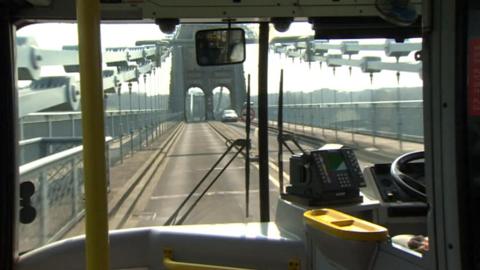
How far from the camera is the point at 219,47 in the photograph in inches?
111

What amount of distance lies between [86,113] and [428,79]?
2.78 ft

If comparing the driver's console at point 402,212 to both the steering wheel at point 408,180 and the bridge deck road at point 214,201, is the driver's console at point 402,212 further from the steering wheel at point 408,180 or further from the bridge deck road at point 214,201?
the bridge deck road at point 214,201

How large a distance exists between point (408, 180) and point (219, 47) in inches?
43.5

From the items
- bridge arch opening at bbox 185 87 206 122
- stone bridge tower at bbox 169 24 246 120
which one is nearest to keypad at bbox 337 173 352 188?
stone bridge tower at bbox 169 24 246 120

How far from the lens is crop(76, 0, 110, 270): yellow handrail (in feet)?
3.72

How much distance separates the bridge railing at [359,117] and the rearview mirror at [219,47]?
434 mm

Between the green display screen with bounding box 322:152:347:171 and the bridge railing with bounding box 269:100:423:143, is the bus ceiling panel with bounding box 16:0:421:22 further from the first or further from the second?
the green display screen with bounding box 322:152:347:171

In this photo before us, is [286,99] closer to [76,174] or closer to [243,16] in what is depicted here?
[243,16]

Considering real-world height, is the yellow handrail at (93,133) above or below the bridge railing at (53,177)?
above

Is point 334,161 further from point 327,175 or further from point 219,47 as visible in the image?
point 219,47

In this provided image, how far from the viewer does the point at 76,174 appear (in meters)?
4.93

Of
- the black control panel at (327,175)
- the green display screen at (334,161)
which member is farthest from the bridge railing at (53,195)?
the green display screen at (334,161)

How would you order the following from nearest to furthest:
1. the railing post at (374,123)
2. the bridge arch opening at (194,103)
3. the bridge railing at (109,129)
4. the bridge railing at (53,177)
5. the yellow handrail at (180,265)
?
1. the yellow handrail at (180,265)
2. the bridge railing at (53,177)
3. the bridge arch opening at (194,103)
4. the railing post at (374,123)
5. the bridge railing at (109,129)

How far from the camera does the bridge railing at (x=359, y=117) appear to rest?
322 cm
